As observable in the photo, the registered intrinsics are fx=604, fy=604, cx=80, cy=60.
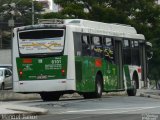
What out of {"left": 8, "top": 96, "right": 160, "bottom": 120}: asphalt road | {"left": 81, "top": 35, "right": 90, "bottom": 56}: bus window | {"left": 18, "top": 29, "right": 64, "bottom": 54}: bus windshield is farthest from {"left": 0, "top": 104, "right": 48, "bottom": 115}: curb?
{"left": 81, "top": 35, "right": 90, "bottom": 56}: bus window

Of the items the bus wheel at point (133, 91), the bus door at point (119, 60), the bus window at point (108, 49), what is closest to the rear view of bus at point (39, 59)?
the bus window at point (108, 49)

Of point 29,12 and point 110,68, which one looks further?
point 29,12

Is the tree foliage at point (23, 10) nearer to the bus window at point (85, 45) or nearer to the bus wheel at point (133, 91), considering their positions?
the bus wheel at point (133, 91)

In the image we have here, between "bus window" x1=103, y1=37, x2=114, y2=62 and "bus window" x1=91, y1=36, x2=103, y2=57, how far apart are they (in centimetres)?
54

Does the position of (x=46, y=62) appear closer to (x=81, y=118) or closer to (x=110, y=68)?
(x=110, y=68)

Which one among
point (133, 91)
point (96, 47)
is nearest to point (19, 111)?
point (96, 47)

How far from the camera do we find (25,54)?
87.1 feet

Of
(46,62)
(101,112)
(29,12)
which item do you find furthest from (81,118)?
(29,12)

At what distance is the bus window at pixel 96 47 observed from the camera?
28375 mm

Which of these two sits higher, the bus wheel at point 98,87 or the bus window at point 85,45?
the bus window at point 85,45

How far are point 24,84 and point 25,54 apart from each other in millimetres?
1320

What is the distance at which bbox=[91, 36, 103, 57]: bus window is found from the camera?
28.4 meters

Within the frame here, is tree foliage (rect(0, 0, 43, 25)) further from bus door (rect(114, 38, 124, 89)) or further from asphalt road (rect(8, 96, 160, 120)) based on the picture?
asphalt road (rect(8, 96, 160, 120))

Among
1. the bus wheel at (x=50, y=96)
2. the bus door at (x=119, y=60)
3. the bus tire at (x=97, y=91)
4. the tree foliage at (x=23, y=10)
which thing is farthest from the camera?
the tree foliage at (x=23, y=10)
